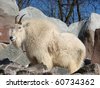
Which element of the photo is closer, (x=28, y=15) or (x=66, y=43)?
(x=66, y=43)

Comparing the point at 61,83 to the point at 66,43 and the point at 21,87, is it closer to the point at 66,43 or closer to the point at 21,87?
the point at 21,87

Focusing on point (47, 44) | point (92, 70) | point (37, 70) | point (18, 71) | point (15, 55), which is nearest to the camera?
point (18, 71)

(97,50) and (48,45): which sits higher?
(48,45)

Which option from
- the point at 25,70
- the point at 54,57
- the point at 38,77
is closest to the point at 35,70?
the point at 25,70

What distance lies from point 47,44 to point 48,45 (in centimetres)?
3

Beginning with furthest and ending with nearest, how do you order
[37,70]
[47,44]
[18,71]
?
[47,44] → [37,70] → [18,71]

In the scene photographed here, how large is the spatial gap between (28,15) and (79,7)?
321 inches

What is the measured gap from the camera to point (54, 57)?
8406mm

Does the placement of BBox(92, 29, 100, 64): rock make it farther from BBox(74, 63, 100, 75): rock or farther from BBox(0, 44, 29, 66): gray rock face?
BBox(74, 63, 100, 75): rock

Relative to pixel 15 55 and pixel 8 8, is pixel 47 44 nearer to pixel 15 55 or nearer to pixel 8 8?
pixel 15 55

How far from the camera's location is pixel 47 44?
8297 millimetres

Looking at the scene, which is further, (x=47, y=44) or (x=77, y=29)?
(x=77, y=29)

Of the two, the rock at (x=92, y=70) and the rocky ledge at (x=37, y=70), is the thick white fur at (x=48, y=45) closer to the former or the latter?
the rocky ledge at (x=37, y=70)

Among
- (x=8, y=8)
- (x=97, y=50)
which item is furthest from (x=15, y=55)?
(x=8, y=8)
